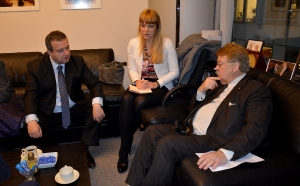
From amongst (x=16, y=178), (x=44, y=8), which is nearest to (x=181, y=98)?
Result: (x=16, y=178)

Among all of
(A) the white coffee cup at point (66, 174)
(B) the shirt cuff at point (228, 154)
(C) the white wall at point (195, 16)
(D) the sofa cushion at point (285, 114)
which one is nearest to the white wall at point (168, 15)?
(C) the white wall at point (195, 16)

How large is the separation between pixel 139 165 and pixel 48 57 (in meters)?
1.37

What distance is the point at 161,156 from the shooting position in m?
1.73

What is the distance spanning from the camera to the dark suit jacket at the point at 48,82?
2.45 meters

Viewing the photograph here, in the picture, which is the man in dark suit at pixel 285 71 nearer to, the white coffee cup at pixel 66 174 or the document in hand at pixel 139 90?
the document in hand at pixel 139 90

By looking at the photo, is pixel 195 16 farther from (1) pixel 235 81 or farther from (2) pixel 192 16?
(1) pixel 235 81

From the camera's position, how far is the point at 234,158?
1585mm

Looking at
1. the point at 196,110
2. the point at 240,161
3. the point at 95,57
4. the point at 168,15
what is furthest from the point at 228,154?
the point at 95,57

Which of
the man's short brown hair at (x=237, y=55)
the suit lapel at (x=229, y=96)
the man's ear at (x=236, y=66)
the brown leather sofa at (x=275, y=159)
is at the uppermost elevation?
the man's short brown hair at (x=237, y=55)

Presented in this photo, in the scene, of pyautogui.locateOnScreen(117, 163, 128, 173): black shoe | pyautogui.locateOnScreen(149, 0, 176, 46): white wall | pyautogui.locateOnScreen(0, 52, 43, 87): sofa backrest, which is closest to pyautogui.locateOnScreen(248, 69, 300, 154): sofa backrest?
pyautogui.locateOnScreen(117, 163, 128, 173): black shoe

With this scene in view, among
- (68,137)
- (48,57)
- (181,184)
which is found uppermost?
(48,57)

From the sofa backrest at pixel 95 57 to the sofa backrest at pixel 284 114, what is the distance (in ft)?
7.27

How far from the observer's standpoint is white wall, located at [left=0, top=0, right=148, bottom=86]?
3.65m

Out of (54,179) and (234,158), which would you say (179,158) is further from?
(54,179)
